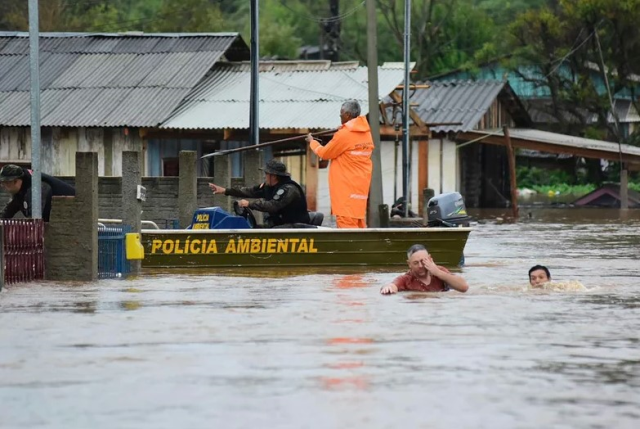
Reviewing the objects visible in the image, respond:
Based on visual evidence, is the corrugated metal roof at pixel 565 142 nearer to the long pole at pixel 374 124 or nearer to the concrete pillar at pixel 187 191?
the long pole at pixel 374 124

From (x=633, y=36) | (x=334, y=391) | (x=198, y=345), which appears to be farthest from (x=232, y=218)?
(x=633, y=36)

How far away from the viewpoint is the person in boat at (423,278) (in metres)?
15.7

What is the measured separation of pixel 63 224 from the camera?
699 inches

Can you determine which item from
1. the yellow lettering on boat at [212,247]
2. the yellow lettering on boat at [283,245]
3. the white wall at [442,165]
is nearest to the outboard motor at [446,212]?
the yellow lettering on boat at [283,245]

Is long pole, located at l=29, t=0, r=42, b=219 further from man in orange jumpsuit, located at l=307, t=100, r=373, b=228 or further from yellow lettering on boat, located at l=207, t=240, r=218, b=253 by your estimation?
man in orange jumpsuit, located at l=307, t=100, r=373, b=228

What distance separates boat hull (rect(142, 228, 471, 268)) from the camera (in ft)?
65.7

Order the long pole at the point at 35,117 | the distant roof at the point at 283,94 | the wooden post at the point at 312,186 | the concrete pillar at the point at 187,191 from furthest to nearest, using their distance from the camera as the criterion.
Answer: the wooden post at the point at 312,186
the distant roof at the point at 283,94
the concrete pillar at the point at 187,191
the long pole at the point at 35,117

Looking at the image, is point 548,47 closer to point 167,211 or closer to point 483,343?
point 167,211

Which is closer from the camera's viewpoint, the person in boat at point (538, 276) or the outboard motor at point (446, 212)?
the person in boat at point (538, 276)

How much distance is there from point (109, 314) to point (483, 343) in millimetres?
3761

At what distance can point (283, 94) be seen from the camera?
38500mm

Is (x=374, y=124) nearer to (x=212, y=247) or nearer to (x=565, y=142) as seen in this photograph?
(x=212, y=247)

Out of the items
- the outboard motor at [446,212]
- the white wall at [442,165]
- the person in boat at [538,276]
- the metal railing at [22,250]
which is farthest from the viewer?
the white wall at [442,165]

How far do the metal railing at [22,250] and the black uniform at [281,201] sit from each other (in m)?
3.25
